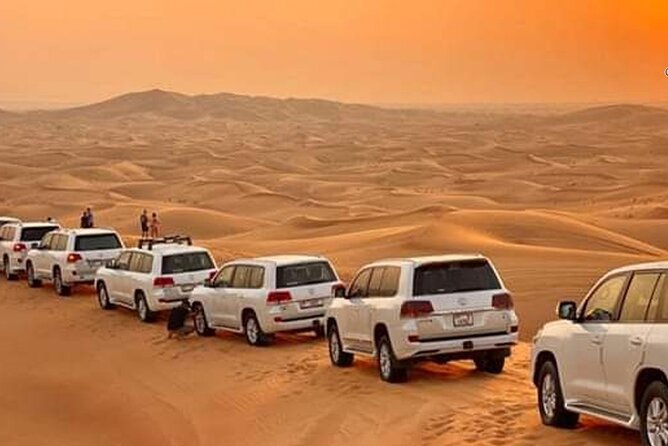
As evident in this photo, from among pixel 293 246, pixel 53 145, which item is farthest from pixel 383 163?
pixel 293 246

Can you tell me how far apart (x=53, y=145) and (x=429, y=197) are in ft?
272

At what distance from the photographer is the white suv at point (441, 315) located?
52.6 ft

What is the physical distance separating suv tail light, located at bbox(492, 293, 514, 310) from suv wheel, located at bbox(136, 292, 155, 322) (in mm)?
11124

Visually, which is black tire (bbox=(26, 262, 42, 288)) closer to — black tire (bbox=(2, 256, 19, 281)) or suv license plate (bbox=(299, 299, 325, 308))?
black tire (bbox=(2, 256, 19, 281))

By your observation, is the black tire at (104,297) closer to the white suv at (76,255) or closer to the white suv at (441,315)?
the white suv at (76,255)

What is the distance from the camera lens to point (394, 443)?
1348 cm

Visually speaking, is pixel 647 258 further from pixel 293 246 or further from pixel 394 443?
pixel 394 443

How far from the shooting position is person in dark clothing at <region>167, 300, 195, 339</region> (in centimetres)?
2404

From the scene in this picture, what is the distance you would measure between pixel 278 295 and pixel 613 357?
10.4 m

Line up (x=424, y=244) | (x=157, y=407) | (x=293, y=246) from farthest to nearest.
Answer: (x=293, y=246) → (x=424, y=244) → (x=157, y=407)

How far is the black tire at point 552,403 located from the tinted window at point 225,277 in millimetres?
10044

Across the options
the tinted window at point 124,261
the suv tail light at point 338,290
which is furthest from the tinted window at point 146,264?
the suv tail light at point 338,290

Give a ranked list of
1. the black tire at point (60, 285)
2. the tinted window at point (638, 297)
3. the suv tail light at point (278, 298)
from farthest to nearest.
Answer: the black tire at point (60, 285)
the suv tail light at point (278, 298)
the tinted window at point (638, 297)

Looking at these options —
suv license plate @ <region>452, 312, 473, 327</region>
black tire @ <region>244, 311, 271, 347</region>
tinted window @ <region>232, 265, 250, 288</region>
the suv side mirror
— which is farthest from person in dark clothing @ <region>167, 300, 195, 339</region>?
the suv side mirror
